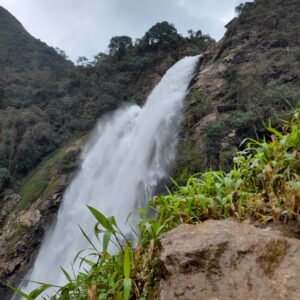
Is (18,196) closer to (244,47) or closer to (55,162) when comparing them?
(55,162)

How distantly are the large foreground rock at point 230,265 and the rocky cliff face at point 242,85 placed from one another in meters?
7.12

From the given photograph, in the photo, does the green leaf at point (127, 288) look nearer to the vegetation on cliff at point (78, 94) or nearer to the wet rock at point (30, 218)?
the wet rock at point (30, 218)

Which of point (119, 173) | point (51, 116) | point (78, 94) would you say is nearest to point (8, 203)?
point (119, 173)

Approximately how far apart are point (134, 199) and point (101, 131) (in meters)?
9.51

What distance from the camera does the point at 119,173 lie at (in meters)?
13.9

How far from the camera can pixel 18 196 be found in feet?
62.4

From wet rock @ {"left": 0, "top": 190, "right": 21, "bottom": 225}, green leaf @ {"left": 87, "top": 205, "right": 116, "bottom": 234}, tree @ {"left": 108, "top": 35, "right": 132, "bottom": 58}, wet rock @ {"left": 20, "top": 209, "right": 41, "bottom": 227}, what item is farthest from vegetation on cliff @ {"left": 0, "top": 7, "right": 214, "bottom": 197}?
green leaf @ {"left": 87, "top": 205, "right": 116, "bottom": 234}

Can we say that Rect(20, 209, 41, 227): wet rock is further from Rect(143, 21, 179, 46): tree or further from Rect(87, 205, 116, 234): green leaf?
Rect(143, 21, 179, 46): tree

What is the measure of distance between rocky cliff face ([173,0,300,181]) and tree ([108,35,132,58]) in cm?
1173

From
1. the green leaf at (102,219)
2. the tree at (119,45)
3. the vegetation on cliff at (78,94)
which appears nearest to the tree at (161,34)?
the vegetation on cliff at (78,94)

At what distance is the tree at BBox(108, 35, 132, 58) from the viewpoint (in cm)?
2827

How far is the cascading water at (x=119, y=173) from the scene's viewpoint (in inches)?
465

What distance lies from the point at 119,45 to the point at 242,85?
61.0 ft

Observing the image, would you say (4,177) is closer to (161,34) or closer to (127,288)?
(161,34)
